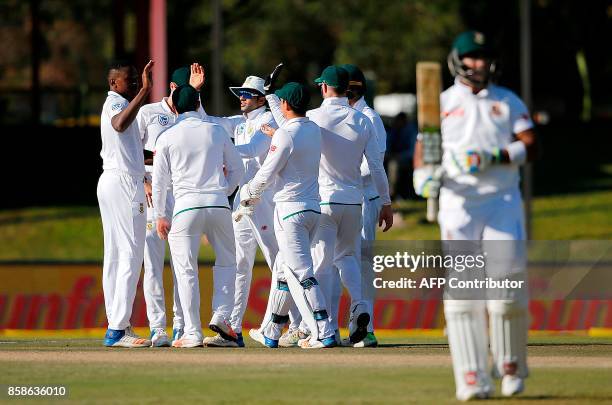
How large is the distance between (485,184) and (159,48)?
20055 millimetres

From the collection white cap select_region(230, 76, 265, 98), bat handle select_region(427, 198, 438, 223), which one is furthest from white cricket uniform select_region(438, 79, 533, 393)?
white cap select_region(230, 76, 265, 98)

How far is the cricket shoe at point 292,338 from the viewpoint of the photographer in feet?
46.6

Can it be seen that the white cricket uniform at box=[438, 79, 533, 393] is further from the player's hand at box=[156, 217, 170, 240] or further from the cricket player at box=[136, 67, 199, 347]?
the cricket player at box=[136, 67, 199, 347]

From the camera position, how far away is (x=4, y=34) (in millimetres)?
83875

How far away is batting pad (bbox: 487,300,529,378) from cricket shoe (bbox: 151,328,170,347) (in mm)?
4401

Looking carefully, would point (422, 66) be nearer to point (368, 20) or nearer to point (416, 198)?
point (416, 198)

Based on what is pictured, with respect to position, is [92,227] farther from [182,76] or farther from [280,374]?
[280,374]

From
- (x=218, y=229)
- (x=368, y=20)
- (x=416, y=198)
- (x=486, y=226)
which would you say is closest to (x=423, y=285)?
(x=218, y=229)

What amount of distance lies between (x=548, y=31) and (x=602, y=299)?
2934cm

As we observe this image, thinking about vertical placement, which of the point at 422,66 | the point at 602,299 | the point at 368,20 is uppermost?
the point at 368,20

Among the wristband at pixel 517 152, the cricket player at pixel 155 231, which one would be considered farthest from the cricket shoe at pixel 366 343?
the wristband at pixel 517 152

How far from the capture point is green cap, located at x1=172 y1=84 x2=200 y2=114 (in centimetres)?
1319

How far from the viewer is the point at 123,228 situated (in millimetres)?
13266

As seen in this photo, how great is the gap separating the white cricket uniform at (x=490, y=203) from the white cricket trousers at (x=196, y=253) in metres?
3.47
